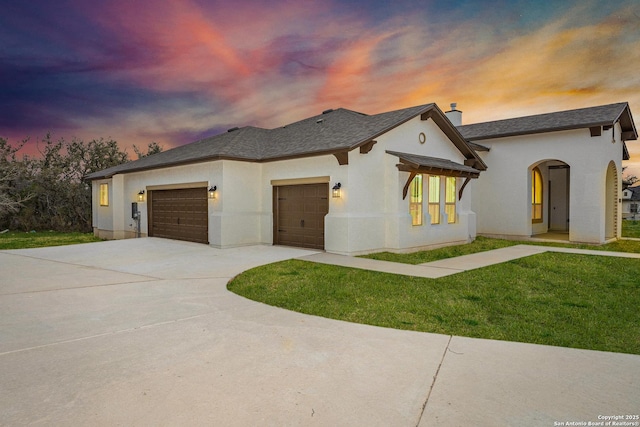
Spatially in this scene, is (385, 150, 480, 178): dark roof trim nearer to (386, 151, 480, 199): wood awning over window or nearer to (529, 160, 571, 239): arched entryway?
(386, 151, 480, 199): wood awning over window

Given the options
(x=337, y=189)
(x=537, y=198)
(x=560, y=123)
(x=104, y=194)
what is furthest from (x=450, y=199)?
(x=104, y=194)

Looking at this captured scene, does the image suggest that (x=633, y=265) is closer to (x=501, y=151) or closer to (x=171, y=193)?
(x=501, y=151)

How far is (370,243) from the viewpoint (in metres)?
11.8

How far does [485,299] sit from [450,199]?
8.75 metres

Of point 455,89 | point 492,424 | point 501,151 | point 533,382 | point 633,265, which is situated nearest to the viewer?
point 492,424

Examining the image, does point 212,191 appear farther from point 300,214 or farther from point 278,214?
point 300,214

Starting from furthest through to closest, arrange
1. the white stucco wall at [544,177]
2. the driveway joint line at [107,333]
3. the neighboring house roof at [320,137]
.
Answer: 1. the white stucco wall at [544,177]
2. the neighboring house roof at [320,137]
3. the driveway joint line at [107,333]

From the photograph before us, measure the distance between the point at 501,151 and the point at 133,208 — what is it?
59.6 feet

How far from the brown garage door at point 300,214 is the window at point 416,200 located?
310 cm

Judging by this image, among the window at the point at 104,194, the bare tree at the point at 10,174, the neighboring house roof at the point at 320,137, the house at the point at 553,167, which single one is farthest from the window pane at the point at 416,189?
the bare tree at the point at 10,174

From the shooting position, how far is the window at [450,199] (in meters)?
14.4

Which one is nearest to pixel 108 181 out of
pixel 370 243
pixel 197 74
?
pixel 197 74

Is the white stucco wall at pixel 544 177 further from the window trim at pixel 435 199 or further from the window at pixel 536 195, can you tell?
the window trim at pixel 435 199

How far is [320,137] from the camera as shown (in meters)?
13.3
